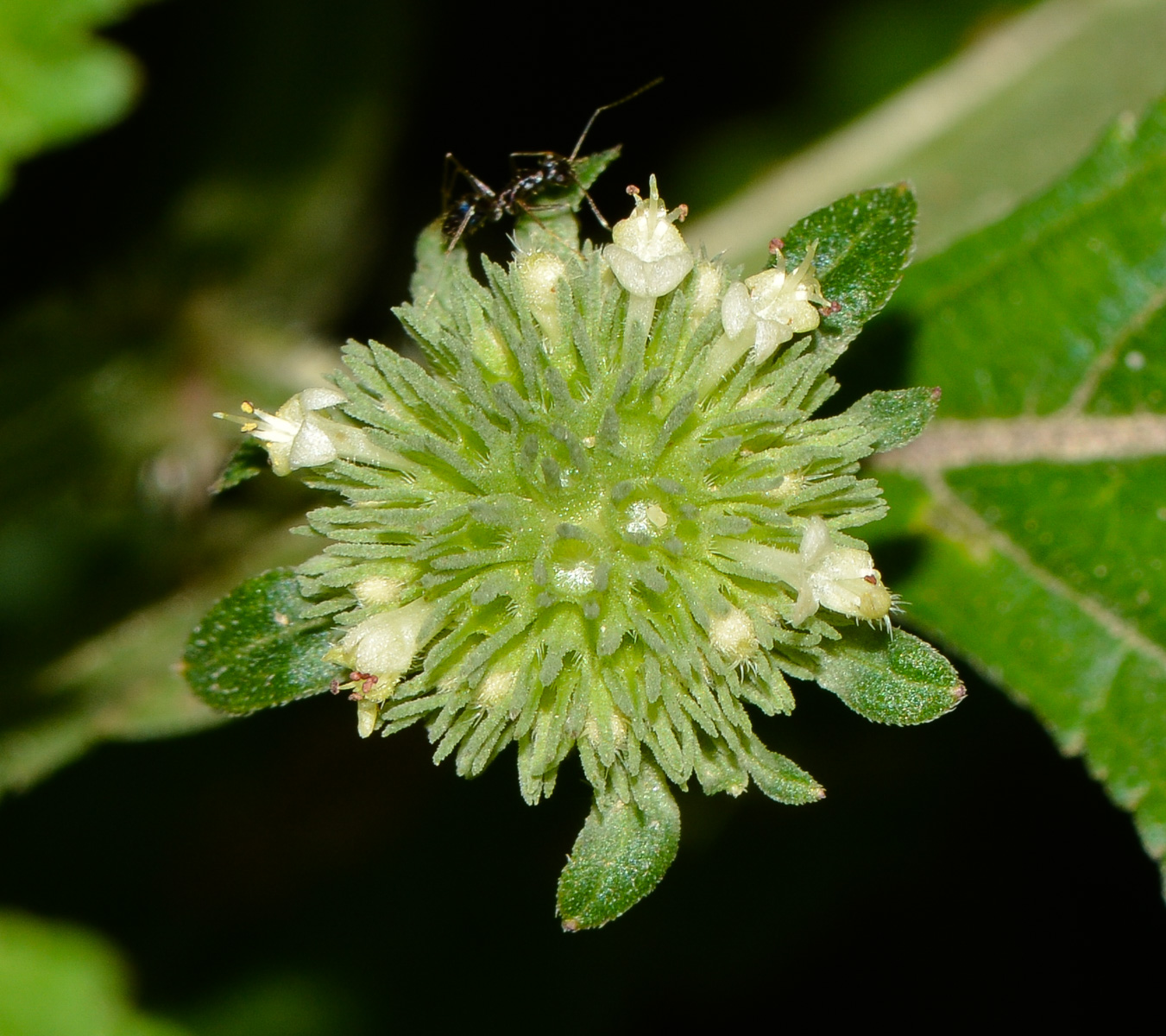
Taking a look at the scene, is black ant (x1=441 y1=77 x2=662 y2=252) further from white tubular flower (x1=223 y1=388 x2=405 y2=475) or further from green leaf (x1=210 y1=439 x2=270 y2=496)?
green leaf (x1=210 y1=439 x2=270 y2=496)

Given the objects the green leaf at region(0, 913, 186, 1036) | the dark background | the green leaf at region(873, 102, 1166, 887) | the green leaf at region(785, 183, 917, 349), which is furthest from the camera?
the green leaf at region(0, 913, 186, 1036)

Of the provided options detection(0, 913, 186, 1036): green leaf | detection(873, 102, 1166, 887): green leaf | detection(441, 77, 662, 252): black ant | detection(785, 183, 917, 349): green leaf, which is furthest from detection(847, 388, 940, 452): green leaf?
detection(0, 913, 186, 1036): green leaf

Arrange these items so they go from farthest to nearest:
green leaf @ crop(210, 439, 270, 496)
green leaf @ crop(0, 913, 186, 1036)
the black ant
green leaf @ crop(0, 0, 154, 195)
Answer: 1. green leaf @ crop(0, 913, 186, 1036)
2. green leaf @ crop(0, 0, 154, 195)
3. the black ant
4. green leaf @ crop(210, 439, 270, 496)

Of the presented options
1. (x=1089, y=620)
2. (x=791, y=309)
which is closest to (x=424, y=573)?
(x=791, y=309)

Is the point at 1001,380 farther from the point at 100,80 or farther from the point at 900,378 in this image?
the point at 100,80

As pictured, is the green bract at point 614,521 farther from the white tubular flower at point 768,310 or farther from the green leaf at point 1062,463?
the green leaf at point 1062,463

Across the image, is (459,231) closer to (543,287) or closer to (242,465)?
(543,287)

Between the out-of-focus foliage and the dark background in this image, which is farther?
the dark background
